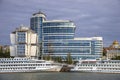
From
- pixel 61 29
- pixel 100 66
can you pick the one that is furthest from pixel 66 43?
pixel 100 66

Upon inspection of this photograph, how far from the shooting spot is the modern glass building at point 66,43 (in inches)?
5290

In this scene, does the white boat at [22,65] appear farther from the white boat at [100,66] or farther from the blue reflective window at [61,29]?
the blue reflective window at [61,29]

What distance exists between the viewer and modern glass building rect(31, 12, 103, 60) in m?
134

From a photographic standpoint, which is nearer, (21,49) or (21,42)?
(21,49)

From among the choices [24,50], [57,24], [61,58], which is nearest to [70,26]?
[57,24]

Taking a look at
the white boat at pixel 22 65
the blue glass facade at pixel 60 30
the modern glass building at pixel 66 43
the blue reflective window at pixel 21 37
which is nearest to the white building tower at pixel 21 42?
the blue reflective window at pixel 21 37

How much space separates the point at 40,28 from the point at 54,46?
47.6 ft

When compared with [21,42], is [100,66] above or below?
below

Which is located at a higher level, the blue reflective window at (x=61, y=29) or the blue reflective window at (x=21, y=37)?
the blue reflective window at (x=61, y=29)

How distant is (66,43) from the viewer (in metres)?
136

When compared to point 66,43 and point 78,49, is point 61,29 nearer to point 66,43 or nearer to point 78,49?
point 66,43

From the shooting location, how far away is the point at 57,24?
457ft

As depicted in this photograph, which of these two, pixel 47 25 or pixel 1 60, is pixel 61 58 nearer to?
pixel 47 25

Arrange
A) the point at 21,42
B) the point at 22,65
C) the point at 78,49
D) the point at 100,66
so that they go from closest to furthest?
the point at 100,66 < the point at 22,65 < the point at 21,42 < the point at 78,49
